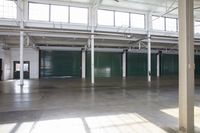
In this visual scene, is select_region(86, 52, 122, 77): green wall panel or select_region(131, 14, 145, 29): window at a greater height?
select_region(131, 14, 145, 29): window

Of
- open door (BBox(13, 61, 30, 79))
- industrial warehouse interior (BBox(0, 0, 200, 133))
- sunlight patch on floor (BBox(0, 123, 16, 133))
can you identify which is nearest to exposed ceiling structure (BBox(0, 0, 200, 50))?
industrial warehouse interior (BBox(0, 0, 200, 133))

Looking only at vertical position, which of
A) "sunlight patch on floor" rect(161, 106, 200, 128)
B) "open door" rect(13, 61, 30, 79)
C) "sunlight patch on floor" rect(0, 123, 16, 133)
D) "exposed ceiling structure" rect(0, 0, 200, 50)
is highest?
"exposed ceiling structure" rect(0, 0, 200, 50)

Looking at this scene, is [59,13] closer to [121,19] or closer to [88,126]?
[121,19]

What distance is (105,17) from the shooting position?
1403cm

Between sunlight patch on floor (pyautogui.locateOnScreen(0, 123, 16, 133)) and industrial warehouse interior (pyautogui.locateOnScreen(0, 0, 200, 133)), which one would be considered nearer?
sunlight patch on floor (pyautogui.locateOnScreen(0, 123, 16, 133))

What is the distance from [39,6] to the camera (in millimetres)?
12797

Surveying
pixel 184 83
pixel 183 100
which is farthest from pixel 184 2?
pixel 183 100

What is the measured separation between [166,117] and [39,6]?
39.7ft

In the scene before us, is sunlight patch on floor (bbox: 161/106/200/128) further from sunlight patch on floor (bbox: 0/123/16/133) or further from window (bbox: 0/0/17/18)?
window (bbox: 0/0/17/18)

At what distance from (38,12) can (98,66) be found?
344 inches

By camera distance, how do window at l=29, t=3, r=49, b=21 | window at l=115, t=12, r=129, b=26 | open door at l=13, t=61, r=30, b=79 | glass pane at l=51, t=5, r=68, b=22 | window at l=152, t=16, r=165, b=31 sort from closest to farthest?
1. window at l=29, t=3, r=49, b=21
2. glass pane at l=51, t=5, r=68, b=22
3. window at l=115, t=12, r=129, b=26
4. window at l=152, t=16, r=165, b=31
5. open door at l=13, t=61, r=30, b=79

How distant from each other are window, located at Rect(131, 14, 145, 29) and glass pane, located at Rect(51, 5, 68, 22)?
5804mm

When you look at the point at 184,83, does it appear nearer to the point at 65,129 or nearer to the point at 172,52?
the point at 65,129

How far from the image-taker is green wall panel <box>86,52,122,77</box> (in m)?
18.9
